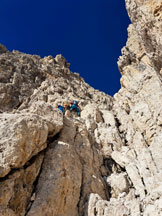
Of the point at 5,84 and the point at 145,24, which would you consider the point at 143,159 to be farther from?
the point at 5,84

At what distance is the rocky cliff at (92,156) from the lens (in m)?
10.2

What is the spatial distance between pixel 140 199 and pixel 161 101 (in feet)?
41.3

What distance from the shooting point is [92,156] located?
17.1 metres

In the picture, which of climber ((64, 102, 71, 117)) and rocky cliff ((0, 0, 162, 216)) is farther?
climber ((64, 102, 71, 117))

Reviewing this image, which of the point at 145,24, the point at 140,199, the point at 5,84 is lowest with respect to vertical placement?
the point at 140,199

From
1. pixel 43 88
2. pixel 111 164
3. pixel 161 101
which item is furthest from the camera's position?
pixel 43 88

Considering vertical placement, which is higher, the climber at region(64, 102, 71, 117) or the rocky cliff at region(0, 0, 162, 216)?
the climber at region(64, 102, 71, 117)

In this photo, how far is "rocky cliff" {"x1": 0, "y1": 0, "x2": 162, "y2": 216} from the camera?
10219 millimetres

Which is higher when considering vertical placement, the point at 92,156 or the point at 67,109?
the point at 67,109

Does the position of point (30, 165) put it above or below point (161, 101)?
below

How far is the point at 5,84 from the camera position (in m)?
34.9

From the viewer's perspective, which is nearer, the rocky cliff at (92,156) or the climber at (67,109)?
the rocky cliff at (92,156)

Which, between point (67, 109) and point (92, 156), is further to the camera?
point (67, 109)

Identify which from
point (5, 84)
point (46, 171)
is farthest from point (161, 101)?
point (5, 84)
